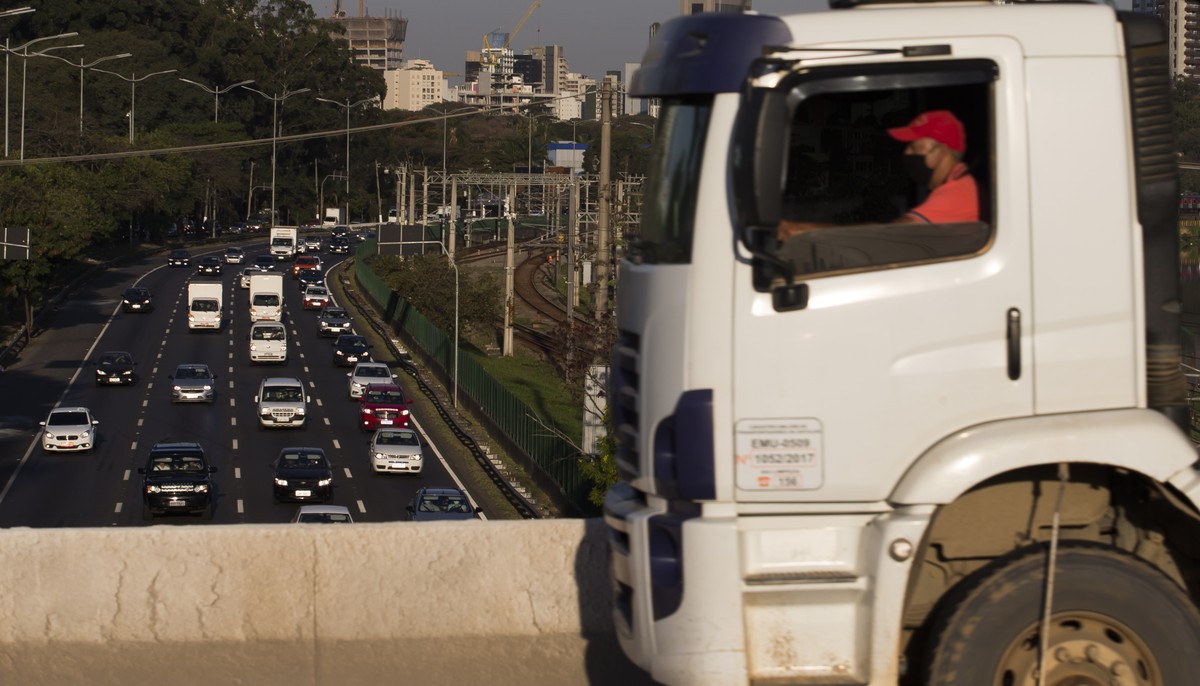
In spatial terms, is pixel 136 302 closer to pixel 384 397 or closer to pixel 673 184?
pixel 384 397

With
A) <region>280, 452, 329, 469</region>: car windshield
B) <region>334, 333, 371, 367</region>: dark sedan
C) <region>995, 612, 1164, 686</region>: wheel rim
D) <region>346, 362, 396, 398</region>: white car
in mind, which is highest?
<region>334, 333, 371, 367</region>: dark sedan

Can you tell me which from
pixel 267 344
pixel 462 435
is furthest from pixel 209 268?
pixel 462 435

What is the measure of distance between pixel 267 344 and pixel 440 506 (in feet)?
99.7

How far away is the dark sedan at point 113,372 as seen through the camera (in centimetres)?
5378

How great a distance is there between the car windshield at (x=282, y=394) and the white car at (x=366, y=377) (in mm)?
4217

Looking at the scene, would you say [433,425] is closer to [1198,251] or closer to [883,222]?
[1198,251]

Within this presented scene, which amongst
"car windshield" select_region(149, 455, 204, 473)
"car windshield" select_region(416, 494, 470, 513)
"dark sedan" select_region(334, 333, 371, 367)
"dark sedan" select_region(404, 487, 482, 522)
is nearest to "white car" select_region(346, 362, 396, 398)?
"dark sedan" select_region(334, 333, 371, 367)

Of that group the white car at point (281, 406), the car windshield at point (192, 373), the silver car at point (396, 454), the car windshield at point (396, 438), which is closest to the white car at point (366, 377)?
the white car at point (281, 406)

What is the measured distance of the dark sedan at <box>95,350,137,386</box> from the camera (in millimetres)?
53775

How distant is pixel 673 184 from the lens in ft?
19.1

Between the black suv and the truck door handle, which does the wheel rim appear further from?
the black suv

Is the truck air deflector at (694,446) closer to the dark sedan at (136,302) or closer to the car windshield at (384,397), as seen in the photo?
the car windshield at (384,397)

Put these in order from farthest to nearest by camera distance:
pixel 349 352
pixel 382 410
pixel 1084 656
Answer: pixel 349 352 → pixel 382 410 → pixel 1084 656

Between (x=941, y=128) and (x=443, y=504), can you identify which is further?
(x=443, y=504)
